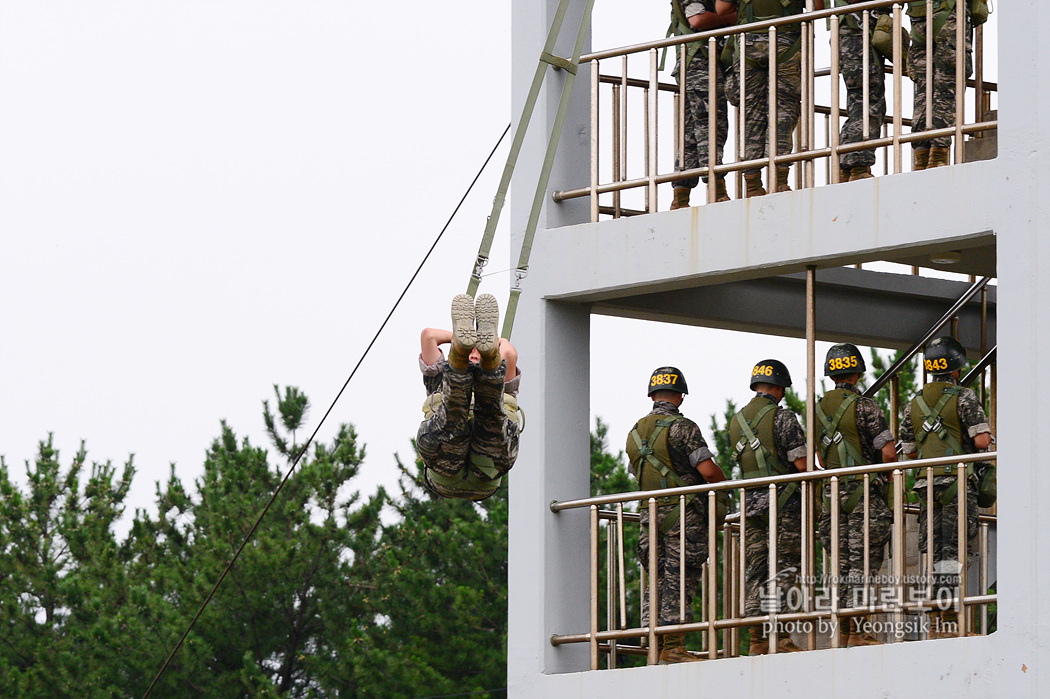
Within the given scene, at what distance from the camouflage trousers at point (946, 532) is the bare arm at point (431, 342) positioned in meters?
2.94

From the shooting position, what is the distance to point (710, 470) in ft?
44.5

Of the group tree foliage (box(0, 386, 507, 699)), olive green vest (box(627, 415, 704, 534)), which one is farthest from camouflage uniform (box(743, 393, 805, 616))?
tree foliage (box(0, 386, 507, 699))

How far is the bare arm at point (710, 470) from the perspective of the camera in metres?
13.6

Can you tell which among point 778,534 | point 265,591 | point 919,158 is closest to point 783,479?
point 778,534

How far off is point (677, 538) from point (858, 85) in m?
2.86

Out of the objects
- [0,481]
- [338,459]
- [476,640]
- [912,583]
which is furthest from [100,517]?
[912,583]

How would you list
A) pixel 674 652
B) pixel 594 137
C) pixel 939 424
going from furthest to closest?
pixel 594 137
pixel 674 652
pixel 939 424

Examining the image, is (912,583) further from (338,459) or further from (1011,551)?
(338,459)

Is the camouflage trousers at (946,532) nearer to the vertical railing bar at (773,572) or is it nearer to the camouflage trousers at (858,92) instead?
the vertical railing bar at (773,572)

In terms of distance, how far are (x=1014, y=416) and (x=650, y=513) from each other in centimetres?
243

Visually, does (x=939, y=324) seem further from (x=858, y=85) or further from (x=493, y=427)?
(x=493, y=427)

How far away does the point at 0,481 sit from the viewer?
35469mm

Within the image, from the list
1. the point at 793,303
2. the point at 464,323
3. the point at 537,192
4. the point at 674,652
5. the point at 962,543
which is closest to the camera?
the point at 464,323

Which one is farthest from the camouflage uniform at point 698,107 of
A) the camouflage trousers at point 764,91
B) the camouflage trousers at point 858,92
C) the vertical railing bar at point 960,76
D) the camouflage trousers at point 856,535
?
the camouflage trousers at point 856,535
